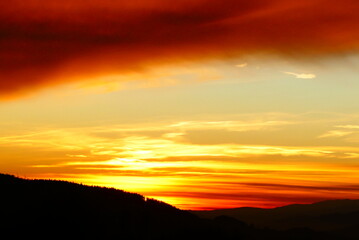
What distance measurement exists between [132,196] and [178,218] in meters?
4.90

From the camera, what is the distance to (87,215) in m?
41.2

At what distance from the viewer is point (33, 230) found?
37156 mm

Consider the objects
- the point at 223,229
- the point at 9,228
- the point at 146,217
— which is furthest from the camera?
the point at 223,229

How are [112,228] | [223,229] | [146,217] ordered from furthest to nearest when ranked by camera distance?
[223,229] < [146,217] < [112,228]

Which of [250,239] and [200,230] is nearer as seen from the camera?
[200,230]

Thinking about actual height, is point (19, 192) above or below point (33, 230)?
above

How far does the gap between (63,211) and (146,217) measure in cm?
676

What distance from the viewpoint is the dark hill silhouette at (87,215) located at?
3803 cm

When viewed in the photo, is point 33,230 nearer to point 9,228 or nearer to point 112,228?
point 9,228

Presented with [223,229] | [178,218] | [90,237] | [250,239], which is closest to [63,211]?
[90,237]

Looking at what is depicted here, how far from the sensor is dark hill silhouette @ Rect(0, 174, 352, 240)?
38034 mm

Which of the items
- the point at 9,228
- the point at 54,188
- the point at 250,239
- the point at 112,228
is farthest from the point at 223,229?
the point at 9,228

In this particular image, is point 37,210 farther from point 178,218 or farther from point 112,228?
point 178,218

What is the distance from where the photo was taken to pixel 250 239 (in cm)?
4834
